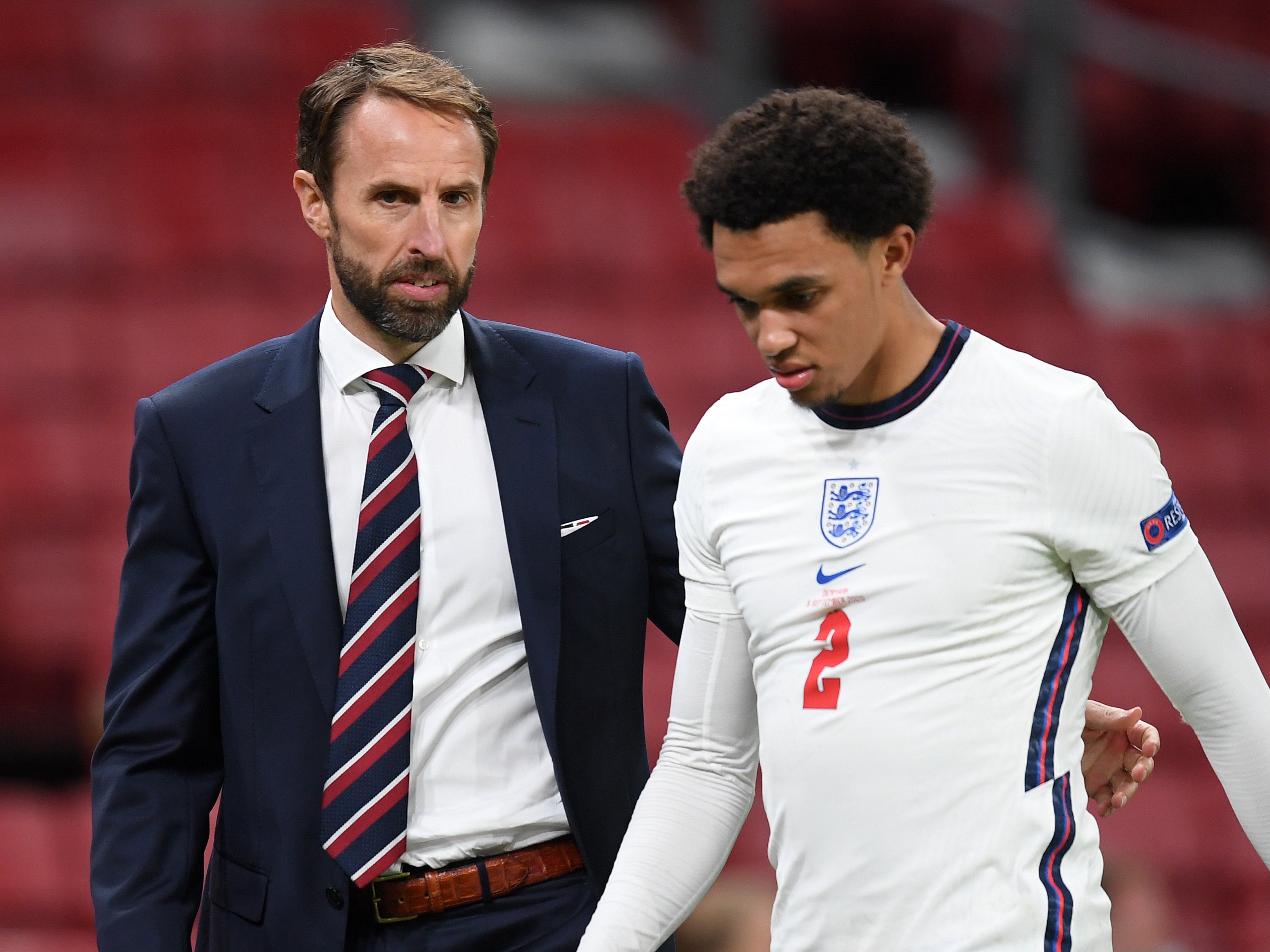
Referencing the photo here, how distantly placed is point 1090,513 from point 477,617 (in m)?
0.77

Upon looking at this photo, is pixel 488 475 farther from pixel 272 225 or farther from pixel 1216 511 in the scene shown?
pixel 1216 511

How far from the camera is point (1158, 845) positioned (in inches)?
186

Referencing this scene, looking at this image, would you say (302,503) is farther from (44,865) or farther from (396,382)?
(44,865)

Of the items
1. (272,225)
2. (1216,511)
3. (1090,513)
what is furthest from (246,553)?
(1216,511)

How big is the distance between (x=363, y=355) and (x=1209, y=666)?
3.47ft

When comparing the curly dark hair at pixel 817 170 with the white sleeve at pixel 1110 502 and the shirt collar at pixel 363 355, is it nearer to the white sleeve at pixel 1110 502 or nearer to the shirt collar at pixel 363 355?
the white sleeve at pixel 1110 502

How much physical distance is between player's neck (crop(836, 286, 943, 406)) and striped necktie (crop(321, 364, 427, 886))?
603mm

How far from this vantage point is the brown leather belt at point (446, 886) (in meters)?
1.90

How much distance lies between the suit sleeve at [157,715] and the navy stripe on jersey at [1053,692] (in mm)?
994

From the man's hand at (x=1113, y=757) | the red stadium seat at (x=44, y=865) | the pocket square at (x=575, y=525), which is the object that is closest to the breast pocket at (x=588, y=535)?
the pocket square at (x=575, y=525)

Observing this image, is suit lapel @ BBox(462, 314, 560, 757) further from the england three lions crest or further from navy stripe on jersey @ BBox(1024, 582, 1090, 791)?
navy stripe on jersey @ BBox(1024, 582, 1090, 791)

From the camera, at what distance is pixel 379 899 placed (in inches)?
75.2

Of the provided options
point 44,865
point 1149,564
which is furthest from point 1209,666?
point 44,865

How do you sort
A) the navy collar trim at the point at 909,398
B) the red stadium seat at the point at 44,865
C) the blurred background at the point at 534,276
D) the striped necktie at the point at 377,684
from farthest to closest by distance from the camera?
the blurred background at the point at 534,276 < the red stadium seat at the point at 44,865 < the striped necktie at the point at 377,684 < the navy collar trim at the point at 909,398
